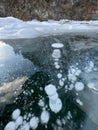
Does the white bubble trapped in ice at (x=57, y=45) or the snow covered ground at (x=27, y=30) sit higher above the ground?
the white bubble trapped in ice at (x=57, y=45)

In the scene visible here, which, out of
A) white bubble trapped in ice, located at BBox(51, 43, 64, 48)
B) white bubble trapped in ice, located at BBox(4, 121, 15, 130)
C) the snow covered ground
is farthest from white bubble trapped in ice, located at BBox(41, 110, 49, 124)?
the snow covered ground

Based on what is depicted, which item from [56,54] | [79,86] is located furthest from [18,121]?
[56,54]

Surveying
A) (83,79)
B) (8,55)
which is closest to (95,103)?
(83,79)

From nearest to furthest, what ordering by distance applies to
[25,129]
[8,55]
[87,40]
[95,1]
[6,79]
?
[25,129] → [6,79] → [8,55] → [87,40] → [95,1]

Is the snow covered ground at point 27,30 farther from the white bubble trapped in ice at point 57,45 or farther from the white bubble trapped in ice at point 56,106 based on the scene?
the white bubble trapped in ice at point 56,106

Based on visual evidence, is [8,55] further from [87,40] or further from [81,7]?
[81,7]

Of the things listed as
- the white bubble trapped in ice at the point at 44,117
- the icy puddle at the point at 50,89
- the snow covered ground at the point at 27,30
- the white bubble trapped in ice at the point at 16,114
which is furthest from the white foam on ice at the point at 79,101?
the snow covered ground at the point at 27,30

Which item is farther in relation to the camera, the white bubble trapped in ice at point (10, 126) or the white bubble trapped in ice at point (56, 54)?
the white bubble trapped in ice at point (56, 54)

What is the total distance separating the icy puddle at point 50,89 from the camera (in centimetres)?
93

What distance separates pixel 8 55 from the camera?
3.91ft

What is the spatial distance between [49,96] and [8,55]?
0.33 meters

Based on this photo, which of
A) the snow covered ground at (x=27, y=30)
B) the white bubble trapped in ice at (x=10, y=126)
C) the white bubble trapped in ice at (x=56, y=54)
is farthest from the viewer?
the snow covered ground at (x=27, y=30)

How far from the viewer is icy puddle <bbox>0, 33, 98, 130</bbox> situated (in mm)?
926

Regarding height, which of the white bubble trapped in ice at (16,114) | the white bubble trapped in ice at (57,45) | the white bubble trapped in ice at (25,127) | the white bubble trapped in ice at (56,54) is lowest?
the white bubble trapped in ice at (25,127)
